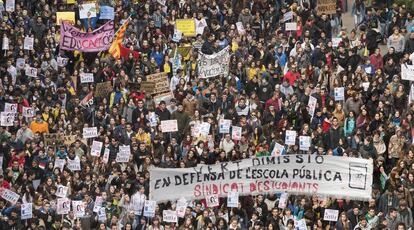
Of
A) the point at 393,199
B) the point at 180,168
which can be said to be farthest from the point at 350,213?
the point at 180,168

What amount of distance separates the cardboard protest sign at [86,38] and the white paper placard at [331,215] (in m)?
9.99

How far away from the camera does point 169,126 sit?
39969 mm

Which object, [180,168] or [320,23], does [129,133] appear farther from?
[320,23]

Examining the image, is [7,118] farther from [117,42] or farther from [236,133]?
[236,133]

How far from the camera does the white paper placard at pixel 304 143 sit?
38188mm

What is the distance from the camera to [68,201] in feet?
124

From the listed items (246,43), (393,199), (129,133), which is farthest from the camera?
(246,43)

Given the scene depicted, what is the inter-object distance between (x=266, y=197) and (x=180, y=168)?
1.83 m

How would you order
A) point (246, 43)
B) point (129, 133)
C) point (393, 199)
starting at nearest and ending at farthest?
point (393, 199), point (129, 133), point (246, 43)

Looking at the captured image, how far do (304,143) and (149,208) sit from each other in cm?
341

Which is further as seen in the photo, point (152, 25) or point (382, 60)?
point (152, 25)

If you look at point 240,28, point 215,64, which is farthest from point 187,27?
point 215,64

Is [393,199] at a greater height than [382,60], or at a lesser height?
lesser

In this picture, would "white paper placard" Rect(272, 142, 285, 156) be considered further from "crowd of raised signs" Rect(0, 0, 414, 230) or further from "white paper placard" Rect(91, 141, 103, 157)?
"white paper placard" Rect(91, 141, 103, 157)
